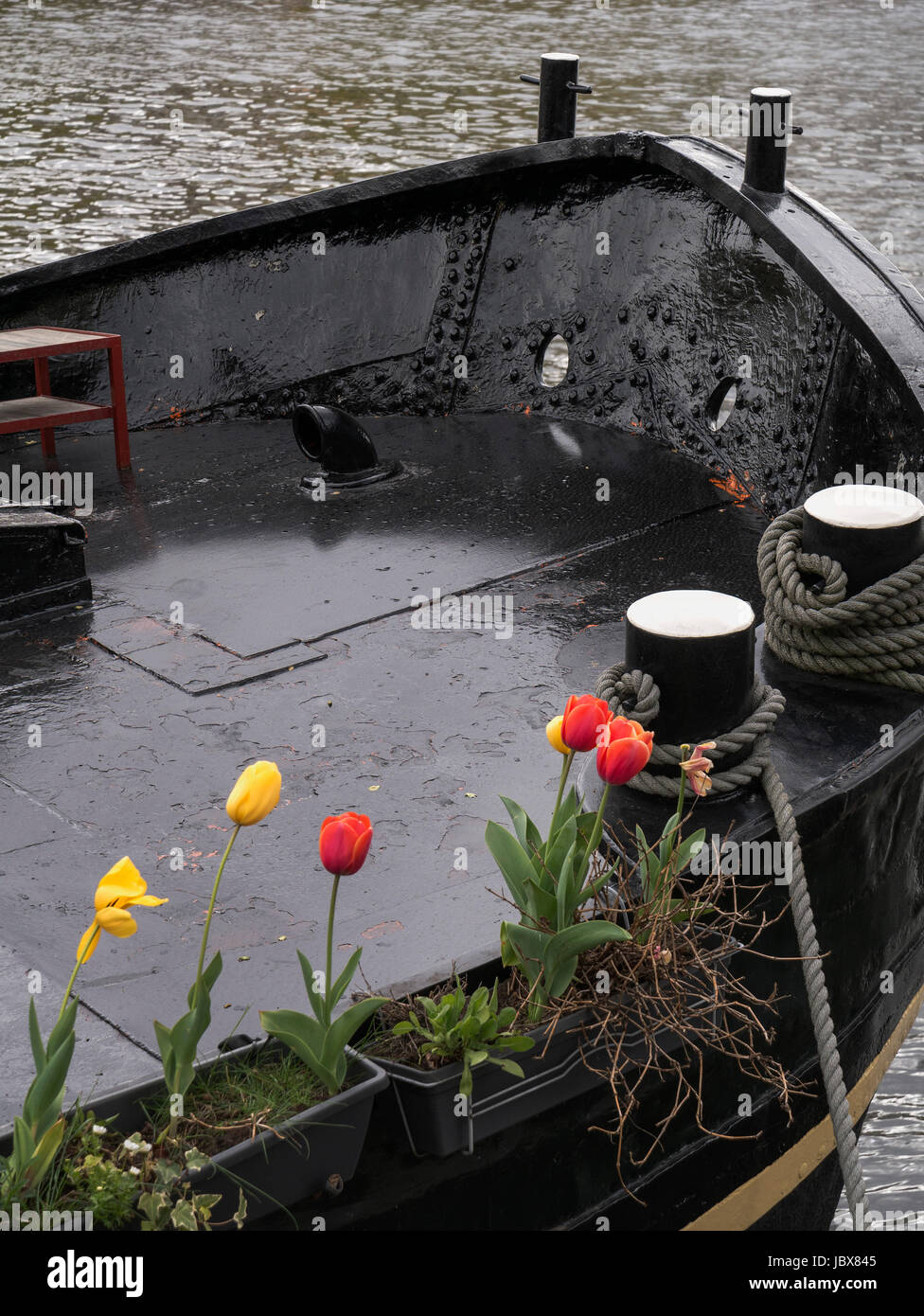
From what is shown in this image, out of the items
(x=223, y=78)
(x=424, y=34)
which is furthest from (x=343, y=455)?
(x=424, y=34)

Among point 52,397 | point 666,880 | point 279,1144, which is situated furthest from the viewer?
point 52,397

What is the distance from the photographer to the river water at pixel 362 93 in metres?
14.5

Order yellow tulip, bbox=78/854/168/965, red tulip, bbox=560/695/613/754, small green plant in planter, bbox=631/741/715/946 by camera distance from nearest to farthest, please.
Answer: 1. yellow tulip, bbox=78/854/168/965
2. red tulip, bbox=560/695/613/754
3. small green plant in planter, bbox=631/741/715/946

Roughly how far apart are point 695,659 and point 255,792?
1.18 m

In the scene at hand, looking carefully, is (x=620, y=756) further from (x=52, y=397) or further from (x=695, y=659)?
(x=52, y=397)

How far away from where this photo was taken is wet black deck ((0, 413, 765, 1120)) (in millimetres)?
2941

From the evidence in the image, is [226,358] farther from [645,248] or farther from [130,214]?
[130,214]

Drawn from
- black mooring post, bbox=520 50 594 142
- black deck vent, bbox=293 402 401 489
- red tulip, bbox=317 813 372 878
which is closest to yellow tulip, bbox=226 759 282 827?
red tulip, bbox=317 813 372 878

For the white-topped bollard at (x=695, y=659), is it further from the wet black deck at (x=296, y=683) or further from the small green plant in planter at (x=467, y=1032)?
the small green plant in planter at (x=467, y=1032)

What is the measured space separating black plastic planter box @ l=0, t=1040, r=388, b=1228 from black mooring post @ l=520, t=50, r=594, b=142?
4.62m

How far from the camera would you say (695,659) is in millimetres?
2959

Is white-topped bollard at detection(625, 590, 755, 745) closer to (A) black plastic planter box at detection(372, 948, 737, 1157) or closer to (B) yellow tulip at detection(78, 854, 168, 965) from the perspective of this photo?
(A) black plastic planter box at detection(372, 948, 737, 1157)

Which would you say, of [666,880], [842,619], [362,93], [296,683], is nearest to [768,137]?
[842,619]

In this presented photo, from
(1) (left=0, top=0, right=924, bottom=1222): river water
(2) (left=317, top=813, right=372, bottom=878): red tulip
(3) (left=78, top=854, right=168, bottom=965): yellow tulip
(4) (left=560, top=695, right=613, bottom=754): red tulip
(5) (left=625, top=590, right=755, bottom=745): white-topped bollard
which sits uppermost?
(4) (left=560, top=695, right=613, bottom=754): red tulip
